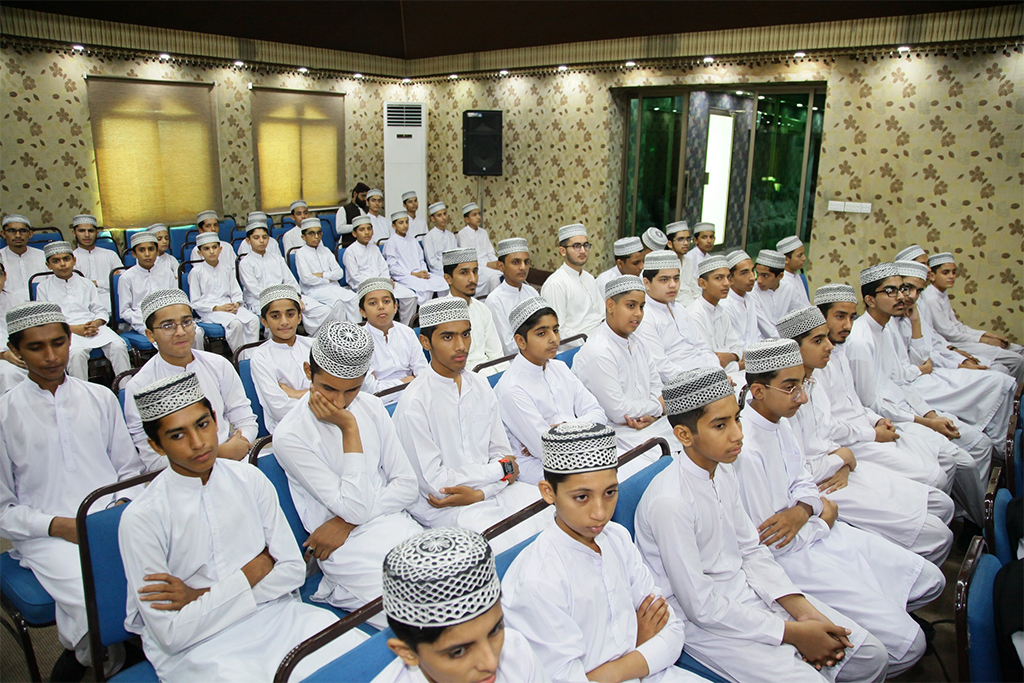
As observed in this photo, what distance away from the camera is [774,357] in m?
2.44

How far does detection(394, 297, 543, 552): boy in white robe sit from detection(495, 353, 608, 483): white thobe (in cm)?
16

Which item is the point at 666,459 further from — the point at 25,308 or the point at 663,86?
the point at 663,86

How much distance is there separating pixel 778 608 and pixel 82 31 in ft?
29.7

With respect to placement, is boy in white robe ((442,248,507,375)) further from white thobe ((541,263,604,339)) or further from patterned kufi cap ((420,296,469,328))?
patterned kufi cap ((420,296,469,328))

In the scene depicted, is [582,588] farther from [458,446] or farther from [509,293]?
[509,293]

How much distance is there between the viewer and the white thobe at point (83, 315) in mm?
4684

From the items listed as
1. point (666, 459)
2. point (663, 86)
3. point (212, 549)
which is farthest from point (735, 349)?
point (663, 86)

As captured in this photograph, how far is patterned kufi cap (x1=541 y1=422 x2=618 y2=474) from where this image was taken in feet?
5.42

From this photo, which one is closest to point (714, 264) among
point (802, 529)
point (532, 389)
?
point (532, 389)

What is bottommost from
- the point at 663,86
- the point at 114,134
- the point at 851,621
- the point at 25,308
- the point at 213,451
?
the point at 851,621

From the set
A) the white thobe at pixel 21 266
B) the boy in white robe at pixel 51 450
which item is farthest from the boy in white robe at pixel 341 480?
the white thobe at pixel 21 266

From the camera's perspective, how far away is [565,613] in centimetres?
161

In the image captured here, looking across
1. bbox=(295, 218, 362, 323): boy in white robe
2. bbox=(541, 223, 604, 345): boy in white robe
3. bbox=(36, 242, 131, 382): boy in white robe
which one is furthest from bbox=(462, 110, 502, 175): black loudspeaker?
bbox=(36, 242, 131, 382): boy in white robe

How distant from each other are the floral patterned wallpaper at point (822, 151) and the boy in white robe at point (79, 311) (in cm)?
305
